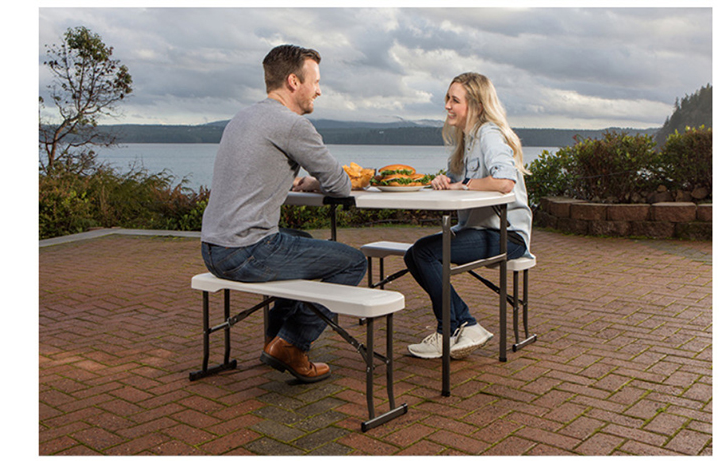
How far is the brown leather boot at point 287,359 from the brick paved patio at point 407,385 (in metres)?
0.09

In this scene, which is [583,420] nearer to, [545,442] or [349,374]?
[545,442]

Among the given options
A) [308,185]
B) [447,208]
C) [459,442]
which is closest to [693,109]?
[308,185]

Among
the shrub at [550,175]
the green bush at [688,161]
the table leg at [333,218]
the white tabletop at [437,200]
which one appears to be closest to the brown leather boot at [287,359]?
the white tabletop at [437,200]

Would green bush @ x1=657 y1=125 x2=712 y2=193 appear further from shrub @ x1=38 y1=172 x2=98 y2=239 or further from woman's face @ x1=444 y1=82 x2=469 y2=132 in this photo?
shrub @ x1=38 y1=172 x2=98 y2=239

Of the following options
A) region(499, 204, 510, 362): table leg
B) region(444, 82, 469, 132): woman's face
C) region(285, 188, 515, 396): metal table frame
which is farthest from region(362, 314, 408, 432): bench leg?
region(444, 82, 469, 132): woman's face

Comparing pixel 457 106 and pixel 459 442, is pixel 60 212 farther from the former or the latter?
pixel 459 442

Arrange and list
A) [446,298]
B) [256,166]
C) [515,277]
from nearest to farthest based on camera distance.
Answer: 1. [256,166]
2. [446,298]
3. [515,277]

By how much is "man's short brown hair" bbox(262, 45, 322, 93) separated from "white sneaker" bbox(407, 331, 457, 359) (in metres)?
1.79

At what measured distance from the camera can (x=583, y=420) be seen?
3242mm

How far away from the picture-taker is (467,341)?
413cm

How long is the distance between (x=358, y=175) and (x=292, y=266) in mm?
1025

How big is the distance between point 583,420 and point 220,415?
1755mm

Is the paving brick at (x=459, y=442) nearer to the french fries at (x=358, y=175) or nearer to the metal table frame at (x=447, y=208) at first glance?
the metal table frame at (x=447, y=208)

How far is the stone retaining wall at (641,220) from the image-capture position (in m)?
9.21
